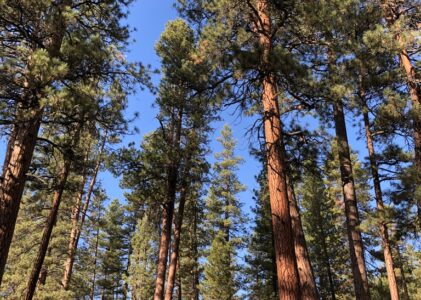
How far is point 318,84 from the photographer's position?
7.41m

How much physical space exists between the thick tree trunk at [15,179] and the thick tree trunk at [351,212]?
6366mm

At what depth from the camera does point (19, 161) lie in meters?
6.31

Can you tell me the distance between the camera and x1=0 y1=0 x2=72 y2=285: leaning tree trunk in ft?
19.3

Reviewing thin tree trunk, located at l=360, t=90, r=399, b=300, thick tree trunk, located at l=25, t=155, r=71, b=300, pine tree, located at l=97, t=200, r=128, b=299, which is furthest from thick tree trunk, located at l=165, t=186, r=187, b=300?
pine tree, located at l=97, t=200, r=128, b=299

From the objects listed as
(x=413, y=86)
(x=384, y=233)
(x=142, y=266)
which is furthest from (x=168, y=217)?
(x=142, y=266)

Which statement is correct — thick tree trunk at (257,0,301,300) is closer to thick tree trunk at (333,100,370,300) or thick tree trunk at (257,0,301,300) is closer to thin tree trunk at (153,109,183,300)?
thick tree trunk at (333,100,370,300)

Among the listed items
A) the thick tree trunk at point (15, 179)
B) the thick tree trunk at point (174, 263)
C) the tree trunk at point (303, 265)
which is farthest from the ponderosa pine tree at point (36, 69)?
the thick tree trunk at point (174, 263)

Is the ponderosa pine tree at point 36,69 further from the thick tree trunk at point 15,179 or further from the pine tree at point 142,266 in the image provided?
the pine tree at point 142,266

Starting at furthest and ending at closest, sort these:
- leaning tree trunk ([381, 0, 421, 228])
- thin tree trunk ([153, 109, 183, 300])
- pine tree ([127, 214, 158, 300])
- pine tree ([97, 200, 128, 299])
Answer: pine tree ([97, 200, 128, 299]) → pine tree ([127, 214, 158, 300]) → thin tree trunk ([153, 109, 183, 300]) → leaning tree trunk ([381, 0, 421, 228])

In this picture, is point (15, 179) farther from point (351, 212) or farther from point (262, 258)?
point (262, 258)

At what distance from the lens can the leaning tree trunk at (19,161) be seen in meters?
5.89

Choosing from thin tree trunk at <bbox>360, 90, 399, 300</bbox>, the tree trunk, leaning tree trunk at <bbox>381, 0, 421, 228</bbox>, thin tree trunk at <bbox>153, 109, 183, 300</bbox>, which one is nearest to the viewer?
the tree trunk

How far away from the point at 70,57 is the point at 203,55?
2.62m

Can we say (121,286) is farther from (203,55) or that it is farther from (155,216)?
(203,55)
